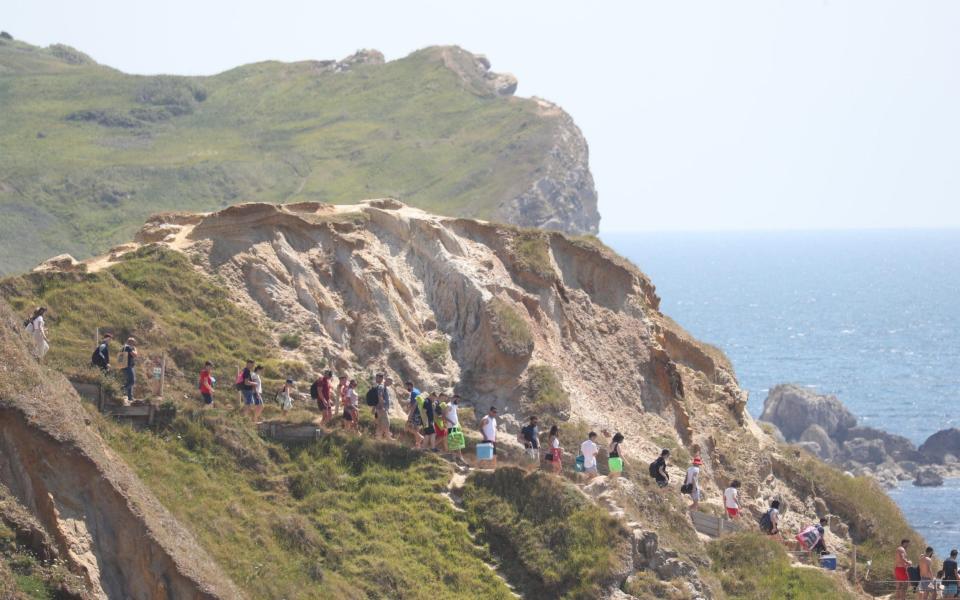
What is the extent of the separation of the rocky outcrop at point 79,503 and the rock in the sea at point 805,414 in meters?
85.8

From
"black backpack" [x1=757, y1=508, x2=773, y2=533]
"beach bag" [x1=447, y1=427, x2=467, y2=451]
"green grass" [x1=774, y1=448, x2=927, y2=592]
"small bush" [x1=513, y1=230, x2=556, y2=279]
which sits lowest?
"green grass" [x1=774, y1=448, x2=927, y2=592]

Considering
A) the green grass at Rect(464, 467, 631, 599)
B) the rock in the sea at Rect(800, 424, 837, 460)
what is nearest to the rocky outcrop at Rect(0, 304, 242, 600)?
the green grass at Rect(464, 467, 631, 599)

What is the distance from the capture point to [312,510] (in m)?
33.6

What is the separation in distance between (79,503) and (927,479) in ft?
247

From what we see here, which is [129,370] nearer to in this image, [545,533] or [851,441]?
[545,533]

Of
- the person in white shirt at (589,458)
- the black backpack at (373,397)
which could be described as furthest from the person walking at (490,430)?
the black backpack at (373,397)

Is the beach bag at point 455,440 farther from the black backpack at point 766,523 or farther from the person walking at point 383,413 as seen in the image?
the black backpack at point 766,523

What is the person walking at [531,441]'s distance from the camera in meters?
36.9

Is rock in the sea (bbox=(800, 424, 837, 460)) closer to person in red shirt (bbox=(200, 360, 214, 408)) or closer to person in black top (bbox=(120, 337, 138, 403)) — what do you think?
person in red shirt (bbox=(200, 360, 214, 408))

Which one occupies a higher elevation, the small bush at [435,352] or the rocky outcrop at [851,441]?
the small bush at [435,352]

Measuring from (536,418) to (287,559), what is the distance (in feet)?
32.9

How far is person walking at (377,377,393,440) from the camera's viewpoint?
118ft

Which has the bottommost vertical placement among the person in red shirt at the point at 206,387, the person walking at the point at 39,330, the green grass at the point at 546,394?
the green grass at the point at 546,394

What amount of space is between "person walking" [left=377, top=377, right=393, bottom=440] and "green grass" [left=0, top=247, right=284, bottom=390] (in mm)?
2919
